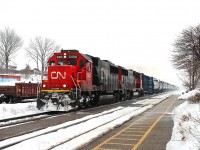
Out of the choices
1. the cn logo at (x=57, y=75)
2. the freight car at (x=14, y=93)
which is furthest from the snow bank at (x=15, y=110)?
the freight car at (x=14, y=93)

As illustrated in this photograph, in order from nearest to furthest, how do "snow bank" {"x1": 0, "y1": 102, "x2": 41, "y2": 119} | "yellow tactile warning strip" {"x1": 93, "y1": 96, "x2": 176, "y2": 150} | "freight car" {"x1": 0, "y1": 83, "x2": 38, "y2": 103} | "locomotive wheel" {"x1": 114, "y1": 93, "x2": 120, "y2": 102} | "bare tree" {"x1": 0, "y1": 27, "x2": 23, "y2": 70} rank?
"yellow tactile warning strip" {"x1": 93, "y1": 96, "x2": 176, "y2": 150} < "snow bank" {"x1": 0, "y1": 102, "x2": 41, "y2": 119} < "freight car" {"x1": 0, "y1": 83, "x2": 38, "y2": 103} < "locomotive wheel" {"x1": 114, "y1": 93, "x2": 120, "y2": 102} < "bare tree" {"x1": 0, "y1": 27, "x2": 23, "y2": 70}

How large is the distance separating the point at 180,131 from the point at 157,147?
2.33m

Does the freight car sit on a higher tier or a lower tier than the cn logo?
lower

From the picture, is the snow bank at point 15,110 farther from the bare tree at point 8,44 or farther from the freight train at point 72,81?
the bare tree at point 8,44

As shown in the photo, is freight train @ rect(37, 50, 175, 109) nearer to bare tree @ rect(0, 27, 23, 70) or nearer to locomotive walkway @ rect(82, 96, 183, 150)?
locomotive walkway @ rect(82, 96, 183, 150)

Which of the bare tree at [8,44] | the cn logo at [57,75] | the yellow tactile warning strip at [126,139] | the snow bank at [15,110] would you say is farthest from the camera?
the bare tree at [8,44]

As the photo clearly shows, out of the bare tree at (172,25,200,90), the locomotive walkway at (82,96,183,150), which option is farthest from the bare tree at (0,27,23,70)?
the locomotive walkway at (82,96,183,150)

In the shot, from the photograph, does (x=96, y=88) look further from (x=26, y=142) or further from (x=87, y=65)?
(x=26, y=142)

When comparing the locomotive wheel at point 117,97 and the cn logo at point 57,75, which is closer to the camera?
the cn logo at point 57,75

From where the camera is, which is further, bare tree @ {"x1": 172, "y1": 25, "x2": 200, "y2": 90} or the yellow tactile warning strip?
bare tree @ {"x1": 172, "y1": 25, "x2": 200, "y2": 90}

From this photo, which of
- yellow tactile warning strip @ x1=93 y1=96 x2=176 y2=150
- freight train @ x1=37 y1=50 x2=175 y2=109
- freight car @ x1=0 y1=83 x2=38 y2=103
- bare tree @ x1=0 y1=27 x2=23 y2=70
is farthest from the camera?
bare tree @ x1=0 y1=27 x2=23 y2=70

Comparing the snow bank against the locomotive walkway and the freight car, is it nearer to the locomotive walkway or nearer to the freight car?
the locomotive walkway

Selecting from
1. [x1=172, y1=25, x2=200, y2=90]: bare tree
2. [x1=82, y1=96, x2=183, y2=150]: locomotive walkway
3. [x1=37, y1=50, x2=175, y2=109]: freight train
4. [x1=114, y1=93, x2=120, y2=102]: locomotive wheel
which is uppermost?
[x1=172, y1=25, x2=200, y2=90]: bare tree

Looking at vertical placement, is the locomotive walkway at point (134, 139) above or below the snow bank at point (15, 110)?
below
